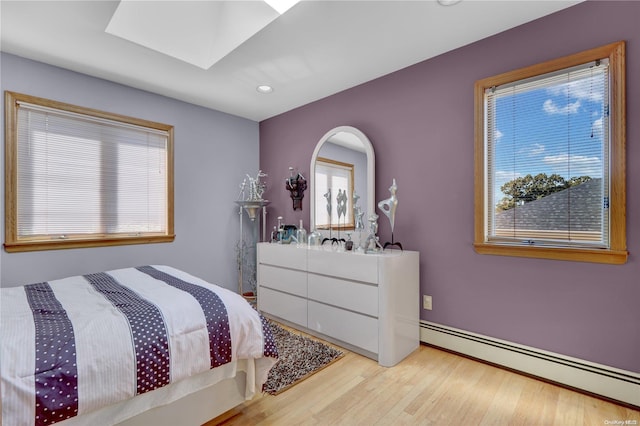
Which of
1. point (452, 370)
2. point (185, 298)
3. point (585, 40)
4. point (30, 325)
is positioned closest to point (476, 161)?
point (585, 40)

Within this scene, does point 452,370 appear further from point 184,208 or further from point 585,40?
point 184,208

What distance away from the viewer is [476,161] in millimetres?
2350

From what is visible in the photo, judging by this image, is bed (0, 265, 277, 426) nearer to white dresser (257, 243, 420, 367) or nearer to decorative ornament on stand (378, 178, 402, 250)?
white dresser (257, 243, 420, 367)

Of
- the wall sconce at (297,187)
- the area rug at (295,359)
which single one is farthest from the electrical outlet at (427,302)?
the wall sconce at (297,187)

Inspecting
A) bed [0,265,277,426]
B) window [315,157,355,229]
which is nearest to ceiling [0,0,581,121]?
Result: window [315,157,355,229]

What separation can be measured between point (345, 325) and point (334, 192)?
4.51 feet

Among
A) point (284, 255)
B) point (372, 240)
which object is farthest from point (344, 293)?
point (284, 255)

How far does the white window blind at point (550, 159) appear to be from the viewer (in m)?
1.90

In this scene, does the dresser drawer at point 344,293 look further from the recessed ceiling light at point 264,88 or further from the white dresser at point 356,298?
the recessed ceiling light at point 264,88

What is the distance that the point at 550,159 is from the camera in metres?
2.08

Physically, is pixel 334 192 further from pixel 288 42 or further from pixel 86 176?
pixel 86 176

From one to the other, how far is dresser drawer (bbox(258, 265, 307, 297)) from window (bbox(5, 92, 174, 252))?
45.6 inches

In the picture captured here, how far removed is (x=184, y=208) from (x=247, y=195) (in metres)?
0.89

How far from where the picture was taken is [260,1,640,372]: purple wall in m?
1.81
